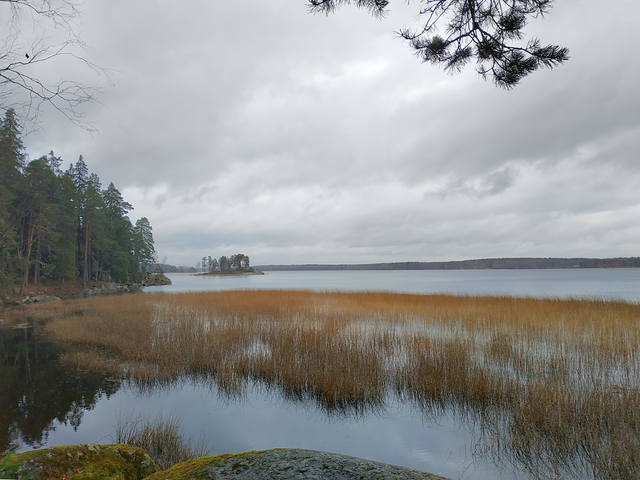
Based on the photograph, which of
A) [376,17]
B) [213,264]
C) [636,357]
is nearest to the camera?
[376,17]

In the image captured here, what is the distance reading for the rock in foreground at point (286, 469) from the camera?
2.34 meters

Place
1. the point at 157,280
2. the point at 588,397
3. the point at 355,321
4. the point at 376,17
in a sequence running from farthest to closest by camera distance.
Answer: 1. the point at 157,280
2. the point at 355,321
3. the point at 588,397
4. the point at 376,17

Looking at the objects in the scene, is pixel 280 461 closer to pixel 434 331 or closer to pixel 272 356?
pixel 272 356

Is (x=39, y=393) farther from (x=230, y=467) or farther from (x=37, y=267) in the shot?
(x=37, y=267)

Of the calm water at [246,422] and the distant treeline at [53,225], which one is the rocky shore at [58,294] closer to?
the distant treeline at [53,225]

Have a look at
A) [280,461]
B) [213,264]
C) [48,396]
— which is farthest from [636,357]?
[213,264]

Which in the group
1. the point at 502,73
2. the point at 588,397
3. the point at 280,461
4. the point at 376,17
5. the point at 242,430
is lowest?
the point at 242,430

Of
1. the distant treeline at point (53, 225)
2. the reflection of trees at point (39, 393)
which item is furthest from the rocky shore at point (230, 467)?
the distant treeline at point (53, 225)

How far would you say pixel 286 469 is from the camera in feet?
8.02

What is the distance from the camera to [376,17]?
12.9ft

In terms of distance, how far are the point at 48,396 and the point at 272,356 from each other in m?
5.16

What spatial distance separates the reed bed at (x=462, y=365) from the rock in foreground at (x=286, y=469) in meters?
3.48

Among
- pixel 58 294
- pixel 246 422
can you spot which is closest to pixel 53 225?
pixel 58 294

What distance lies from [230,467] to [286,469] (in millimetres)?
420
